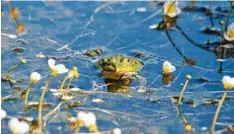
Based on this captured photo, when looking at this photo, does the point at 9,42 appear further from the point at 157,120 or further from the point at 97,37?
the point at 157,120

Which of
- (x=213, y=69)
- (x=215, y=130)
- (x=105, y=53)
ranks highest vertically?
(x=105, y=53)

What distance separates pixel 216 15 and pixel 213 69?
81 centimetres

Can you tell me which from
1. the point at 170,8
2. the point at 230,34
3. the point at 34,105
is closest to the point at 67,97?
the point at 34,105

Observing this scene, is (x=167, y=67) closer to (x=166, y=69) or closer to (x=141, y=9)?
(x=166, y=69)

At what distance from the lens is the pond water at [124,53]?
252 centimetres

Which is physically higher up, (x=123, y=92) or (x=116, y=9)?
(x=116, y=9)

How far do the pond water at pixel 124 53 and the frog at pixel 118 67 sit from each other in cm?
4

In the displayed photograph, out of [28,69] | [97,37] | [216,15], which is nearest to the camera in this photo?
[28,69]

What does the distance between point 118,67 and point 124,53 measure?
1.15 ft

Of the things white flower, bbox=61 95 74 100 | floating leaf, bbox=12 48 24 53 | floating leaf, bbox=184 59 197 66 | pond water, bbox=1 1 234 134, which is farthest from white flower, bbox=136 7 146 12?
white flower, bbox=61 95 74 100

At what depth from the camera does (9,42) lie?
11.0 ft

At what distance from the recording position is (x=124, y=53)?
3.24 meters

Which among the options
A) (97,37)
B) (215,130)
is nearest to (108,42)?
(97,37)

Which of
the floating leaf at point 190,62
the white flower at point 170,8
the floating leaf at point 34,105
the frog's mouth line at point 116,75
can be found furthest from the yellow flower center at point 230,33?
the floating leaf at point 34,105
